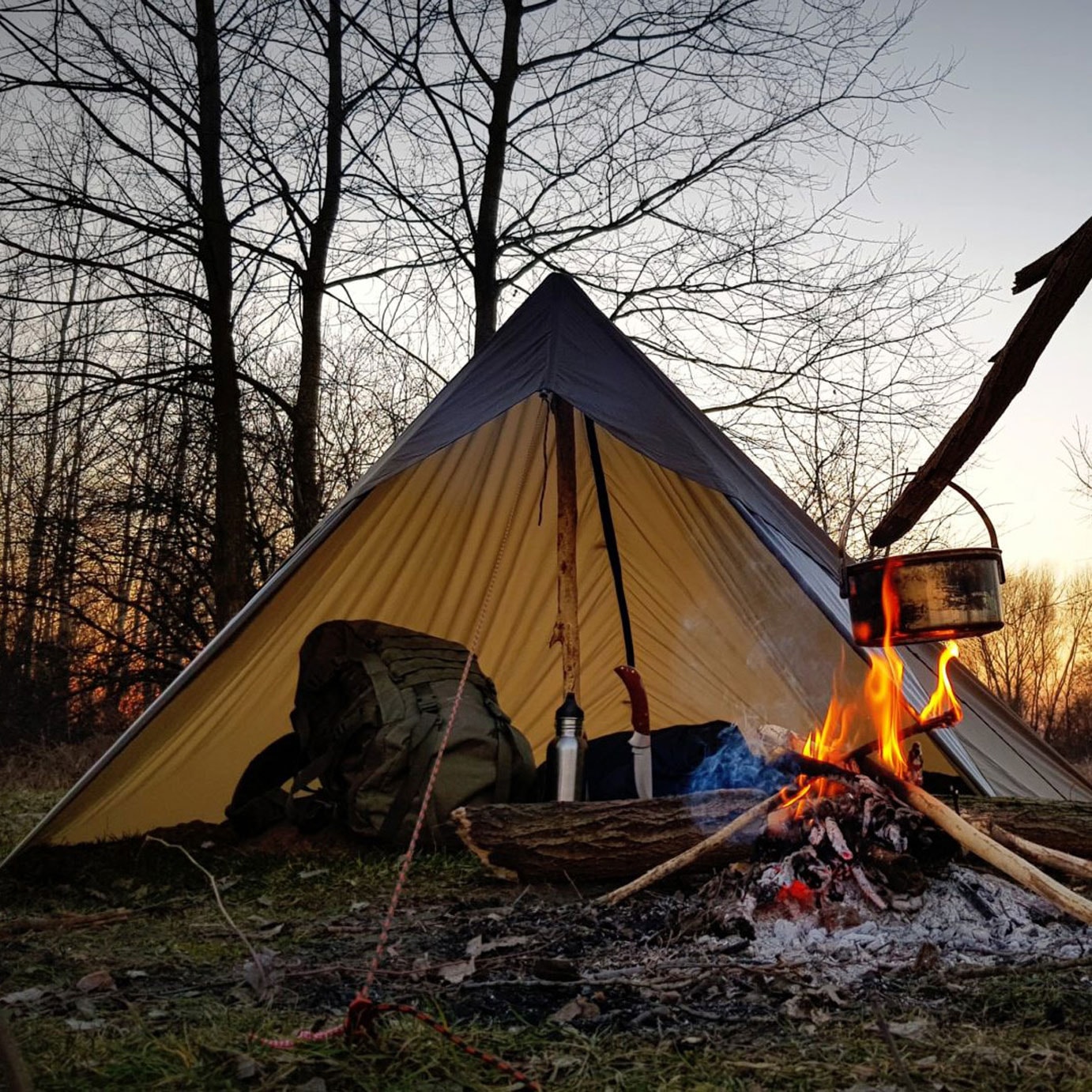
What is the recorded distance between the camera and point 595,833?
3.21 meters

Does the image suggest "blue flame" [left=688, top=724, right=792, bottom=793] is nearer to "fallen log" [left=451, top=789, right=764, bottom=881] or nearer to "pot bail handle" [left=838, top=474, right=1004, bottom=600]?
"fallen log" [left=451, top=789, right=764, bottom=881]

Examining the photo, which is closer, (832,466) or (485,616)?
(485,616)

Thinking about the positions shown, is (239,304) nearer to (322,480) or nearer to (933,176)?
(322,480)

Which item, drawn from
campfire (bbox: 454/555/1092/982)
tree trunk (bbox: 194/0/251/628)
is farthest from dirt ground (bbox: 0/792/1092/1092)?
tree trunk (bbox: 194/0/251/628)

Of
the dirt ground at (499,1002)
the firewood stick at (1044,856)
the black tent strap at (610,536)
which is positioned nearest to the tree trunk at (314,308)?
the black tent strap at (610,536)

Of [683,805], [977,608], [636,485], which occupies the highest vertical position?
[636,485]

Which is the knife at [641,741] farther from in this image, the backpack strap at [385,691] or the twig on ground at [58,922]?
the twig on ground at [58,922]

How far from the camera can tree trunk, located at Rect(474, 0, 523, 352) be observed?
7637 millimetres

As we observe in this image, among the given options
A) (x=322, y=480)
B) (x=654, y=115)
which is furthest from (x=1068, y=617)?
(x=322, y=480)

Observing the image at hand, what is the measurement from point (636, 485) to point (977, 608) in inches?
108

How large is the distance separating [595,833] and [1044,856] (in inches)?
49.0

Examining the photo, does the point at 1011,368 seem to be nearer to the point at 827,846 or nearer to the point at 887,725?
the point at 887,725

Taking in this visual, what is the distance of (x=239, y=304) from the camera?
7.29 metres

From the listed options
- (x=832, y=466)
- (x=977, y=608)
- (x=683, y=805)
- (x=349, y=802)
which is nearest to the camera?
(x=977, y=608)
